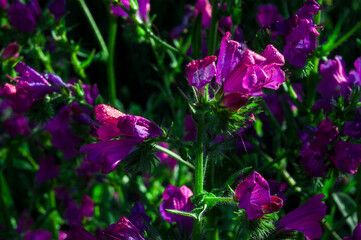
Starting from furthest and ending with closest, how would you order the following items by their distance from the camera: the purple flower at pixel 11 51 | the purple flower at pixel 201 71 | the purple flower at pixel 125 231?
the purple flower at pixel 11 51, the purple flower at pixel 125 231, the purple flower at pixel 201 71

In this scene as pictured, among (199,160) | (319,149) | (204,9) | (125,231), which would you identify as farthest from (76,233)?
(204,9)

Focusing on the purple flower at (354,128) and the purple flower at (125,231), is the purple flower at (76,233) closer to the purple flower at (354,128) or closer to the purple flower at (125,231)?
the purple flower at (125,231)

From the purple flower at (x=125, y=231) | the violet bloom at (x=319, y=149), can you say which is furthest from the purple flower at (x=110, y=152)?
the violet bloom at (x=319, y=149)

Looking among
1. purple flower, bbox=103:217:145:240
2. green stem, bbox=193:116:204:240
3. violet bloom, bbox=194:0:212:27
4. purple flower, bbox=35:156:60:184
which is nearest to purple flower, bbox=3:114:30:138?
purple flower, bbox=35:156:60:184

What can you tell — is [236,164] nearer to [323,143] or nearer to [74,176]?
[323,143]

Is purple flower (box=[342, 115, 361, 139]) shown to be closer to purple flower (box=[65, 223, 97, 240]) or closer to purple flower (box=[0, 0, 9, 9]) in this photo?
purple flower (box=[65, 223, 97, 240])

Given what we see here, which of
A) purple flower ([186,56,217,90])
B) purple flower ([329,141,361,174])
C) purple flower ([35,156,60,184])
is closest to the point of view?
purple flower ([186,56,217,90])
